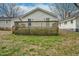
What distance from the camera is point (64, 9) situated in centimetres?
379

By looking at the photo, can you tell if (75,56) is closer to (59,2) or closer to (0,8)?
(59,2)

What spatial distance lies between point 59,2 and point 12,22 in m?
0.56

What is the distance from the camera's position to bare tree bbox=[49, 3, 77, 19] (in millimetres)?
3768

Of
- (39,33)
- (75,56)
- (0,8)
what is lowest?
(75,56)

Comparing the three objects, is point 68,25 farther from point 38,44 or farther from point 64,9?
point 38,44

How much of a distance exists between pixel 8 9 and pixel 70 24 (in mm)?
704

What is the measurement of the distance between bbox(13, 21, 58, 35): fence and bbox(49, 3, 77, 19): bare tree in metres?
0.11

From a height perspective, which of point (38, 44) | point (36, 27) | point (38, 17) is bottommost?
point (38, 44)

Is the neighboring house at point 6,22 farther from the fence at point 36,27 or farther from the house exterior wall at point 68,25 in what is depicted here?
the house exterior wall at point 68,25

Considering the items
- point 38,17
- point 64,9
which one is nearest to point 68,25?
point 64,9

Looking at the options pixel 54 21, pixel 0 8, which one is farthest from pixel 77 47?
pixel 0 8

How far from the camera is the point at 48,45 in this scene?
3.75 meters

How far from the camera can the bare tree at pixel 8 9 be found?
148 inches

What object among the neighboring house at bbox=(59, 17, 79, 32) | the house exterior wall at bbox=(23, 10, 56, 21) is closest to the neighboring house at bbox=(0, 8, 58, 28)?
the house exterior wall at bbox=(23, 10, 56, 21)
